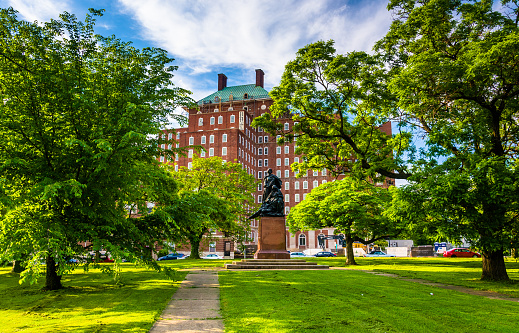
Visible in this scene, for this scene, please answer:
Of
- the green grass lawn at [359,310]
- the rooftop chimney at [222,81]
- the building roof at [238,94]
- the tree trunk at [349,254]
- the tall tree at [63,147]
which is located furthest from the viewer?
the rooftop chimney at [222,81]

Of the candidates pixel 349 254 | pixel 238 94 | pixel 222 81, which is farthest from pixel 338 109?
pixel 222 81

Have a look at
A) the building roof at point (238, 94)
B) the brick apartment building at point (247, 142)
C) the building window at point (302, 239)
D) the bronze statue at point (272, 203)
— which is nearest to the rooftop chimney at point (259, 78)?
the brick apartment building at point (247, 142)

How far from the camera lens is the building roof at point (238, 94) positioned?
95875mm

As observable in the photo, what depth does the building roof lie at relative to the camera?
95.9m

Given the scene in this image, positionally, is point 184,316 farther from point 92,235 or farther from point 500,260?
point 500,260

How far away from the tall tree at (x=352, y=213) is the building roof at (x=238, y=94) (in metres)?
68.1

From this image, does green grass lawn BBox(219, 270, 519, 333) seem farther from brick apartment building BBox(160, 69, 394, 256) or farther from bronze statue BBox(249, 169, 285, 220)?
brick apartment building BBox(160, 69, 394, 256)

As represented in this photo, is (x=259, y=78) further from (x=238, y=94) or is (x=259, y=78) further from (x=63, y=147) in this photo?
(x=63, y=147)

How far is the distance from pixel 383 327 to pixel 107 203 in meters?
8.05

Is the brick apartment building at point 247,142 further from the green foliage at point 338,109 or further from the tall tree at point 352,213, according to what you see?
the green foliage at point 338,109

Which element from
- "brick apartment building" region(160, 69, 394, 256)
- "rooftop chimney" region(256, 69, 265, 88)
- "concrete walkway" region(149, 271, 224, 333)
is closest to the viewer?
"concrete walkway" region(149, 271, 224, 333)

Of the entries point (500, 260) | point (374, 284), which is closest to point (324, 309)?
point (374, 284)

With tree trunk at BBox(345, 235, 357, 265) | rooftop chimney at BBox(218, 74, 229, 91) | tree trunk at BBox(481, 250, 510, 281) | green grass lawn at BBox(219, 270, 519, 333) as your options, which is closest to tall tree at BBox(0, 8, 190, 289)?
green grass lawn at BBox(219, 270, 519, 333)

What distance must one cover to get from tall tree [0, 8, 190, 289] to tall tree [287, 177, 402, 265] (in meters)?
17.7
